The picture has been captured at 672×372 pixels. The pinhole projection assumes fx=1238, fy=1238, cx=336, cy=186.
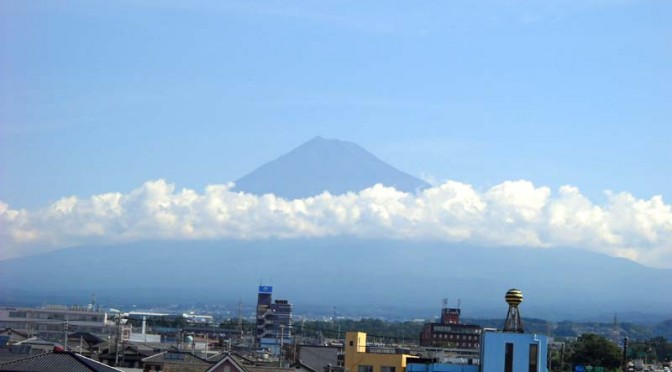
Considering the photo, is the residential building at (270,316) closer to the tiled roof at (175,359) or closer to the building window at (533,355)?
the tiled roof at (175,359)

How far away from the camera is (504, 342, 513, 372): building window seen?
42.7 m

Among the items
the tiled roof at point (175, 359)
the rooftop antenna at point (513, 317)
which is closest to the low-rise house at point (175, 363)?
the tiled roof at point (175, 359)

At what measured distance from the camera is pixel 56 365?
132ft

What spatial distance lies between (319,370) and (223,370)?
25.1 m

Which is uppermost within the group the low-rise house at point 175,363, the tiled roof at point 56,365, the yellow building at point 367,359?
the yellow building at point 367,359

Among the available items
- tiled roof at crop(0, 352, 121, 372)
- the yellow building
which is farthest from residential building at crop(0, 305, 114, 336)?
tiled roof at crop(0, 352, 121, 372)

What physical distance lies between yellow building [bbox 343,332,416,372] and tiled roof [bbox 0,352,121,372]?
1157 centimetres

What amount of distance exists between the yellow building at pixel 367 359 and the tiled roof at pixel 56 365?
11.6 meters

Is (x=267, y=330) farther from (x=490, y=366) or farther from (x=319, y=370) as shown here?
(x=490, y=366)

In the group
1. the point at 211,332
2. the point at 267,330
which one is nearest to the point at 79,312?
the point at 211,332

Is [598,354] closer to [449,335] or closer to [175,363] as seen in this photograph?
[449,335]

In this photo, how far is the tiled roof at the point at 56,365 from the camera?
40.2 m

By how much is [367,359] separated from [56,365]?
13.6 meters

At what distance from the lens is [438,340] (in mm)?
152125
